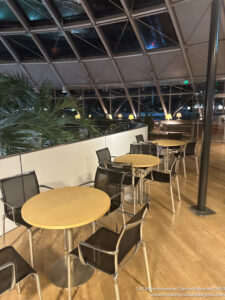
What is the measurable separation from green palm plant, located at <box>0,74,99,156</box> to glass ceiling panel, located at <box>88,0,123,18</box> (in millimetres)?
6552

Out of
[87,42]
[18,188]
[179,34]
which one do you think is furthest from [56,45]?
[18,188]

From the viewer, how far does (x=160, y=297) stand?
1827mm

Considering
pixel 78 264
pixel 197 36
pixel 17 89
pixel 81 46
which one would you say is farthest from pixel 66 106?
pixel 81 46

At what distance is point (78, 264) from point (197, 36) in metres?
9.19

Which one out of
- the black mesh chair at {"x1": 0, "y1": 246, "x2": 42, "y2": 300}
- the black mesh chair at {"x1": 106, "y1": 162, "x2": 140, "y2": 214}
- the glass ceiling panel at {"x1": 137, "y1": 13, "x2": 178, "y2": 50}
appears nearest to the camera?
the black mesh chair at {"x1": 0, "y1": 246, "x2": 42, "y2": 300}

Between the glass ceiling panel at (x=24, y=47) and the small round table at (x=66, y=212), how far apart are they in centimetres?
1200

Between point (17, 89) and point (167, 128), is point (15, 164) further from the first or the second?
point (167, 128)

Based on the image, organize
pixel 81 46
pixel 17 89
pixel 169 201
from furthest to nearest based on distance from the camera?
1. pixel 81 46
2. pixel 169 201
3. pixel 17 89

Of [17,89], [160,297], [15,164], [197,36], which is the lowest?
[160,297]

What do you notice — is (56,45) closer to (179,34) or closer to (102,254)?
(179,34)

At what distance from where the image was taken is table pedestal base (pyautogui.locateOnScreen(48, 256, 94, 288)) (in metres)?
1.98

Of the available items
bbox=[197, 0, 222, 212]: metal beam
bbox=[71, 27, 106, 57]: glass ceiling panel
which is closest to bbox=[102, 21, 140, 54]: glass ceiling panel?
bbox=[71, 27, 106, 57]: glass ceiling panel

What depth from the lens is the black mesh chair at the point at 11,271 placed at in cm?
135

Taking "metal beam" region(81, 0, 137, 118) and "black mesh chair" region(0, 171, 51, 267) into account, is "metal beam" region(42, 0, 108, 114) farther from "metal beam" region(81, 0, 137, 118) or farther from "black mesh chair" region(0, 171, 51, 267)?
"black mesh chair" region(0, 171, 51, 267)
